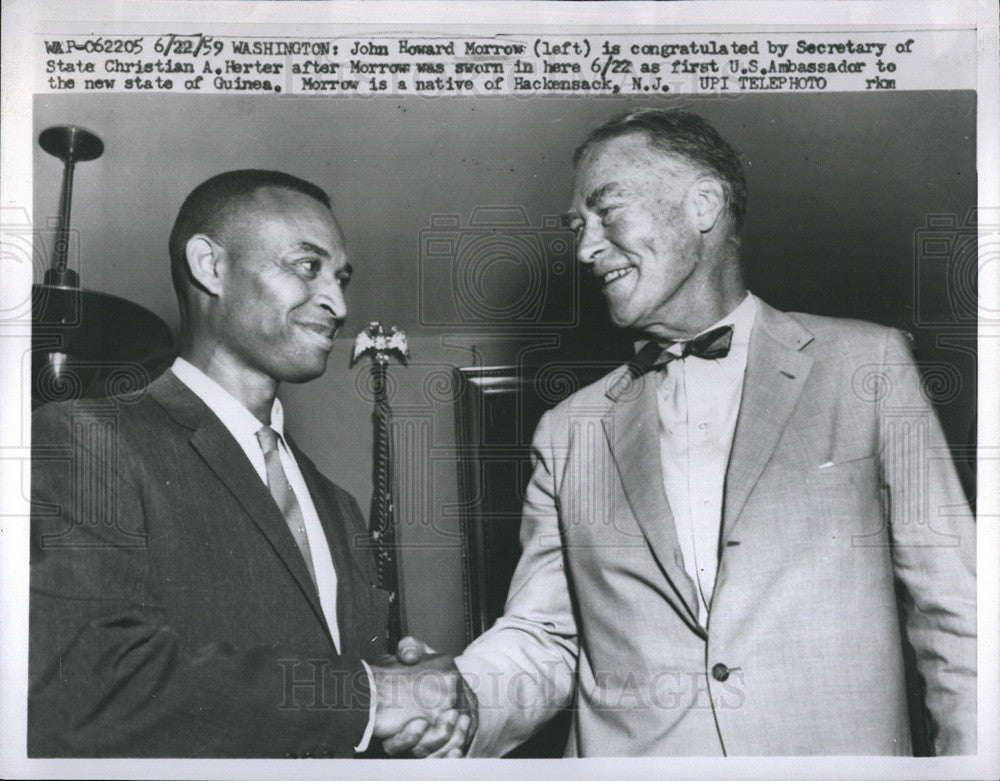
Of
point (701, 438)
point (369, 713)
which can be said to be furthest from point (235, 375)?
point (701, 438)

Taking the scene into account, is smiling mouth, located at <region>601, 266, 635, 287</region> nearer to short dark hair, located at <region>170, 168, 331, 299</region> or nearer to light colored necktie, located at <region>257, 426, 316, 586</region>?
short dark hair, located at <region>170, 168, 331, 299</region>

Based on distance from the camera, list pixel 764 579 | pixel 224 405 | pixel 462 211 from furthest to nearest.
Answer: pixel 462 211 < pixel 224 405 < pixel 764 579

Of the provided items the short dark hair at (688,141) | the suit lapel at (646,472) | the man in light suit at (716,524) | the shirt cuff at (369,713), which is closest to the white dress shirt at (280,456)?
the shirt cuff at (369,713)

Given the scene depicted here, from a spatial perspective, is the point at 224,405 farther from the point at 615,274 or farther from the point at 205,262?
the point at 615,274

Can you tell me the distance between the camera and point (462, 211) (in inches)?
94.5

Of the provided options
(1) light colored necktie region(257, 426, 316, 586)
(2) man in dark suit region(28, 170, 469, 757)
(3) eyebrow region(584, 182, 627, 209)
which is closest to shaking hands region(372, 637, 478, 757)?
(2) man in dark suit region(28, 170, 469, 757)

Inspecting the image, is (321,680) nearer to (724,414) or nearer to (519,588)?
(519,588)

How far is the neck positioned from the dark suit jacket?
7 cm

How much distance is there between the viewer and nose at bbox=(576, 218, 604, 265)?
2.35m

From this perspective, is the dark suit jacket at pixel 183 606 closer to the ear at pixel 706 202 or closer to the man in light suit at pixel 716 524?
the man in light suit at pixel 716 524

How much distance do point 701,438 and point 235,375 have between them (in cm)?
101

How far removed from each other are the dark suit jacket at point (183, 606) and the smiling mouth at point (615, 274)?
73 cm

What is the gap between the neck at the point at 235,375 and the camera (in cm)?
231

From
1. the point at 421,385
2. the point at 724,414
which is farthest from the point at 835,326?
the point at 421,385
